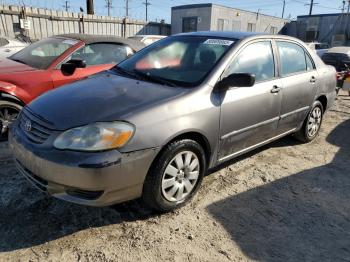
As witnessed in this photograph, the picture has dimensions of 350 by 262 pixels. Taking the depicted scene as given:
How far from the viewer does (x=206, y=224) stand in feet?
10.0

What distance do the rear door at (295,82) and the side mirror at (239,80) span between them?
1.11 metres

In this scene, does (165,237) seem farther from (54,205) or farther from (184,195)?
(54,205)

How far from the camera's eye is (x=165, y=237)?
9.38 feet

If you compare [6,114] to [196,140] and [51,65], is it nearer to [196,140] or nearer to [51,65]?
[51,65]

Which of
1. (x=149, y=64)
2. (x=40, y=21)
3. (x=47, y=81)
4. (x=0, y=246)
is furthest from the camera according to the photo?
(x=40, y=21)

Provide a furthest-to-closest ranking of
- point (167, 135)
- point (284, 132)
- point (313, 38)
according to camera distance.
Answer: point (313, 38) → point (284, 132) → point (167, 135)

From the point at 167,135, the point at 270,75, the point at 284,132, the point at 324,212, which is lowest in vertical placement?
the point at 324,212

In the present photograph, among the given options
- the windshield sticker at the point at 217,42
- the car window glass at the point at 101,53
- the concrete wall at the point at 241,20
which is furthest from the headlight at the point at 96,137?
the concrete wall at the point at 241,20

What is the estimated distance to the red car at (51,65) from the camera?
4691 millimetres

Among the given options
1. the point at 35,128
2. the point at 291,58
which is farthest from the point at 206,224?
the point at 291,58

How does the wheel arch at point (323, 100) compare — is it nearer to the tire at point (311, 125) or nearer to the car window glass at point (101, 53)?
the tire at point (311, 125)

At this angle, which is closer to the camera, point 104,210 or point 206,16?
point 104,210

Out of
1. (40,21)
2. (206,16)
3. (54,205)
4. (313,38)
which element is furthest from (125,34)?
(313,38)

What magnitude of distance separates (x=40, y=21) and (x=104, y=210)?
13.6 meters
